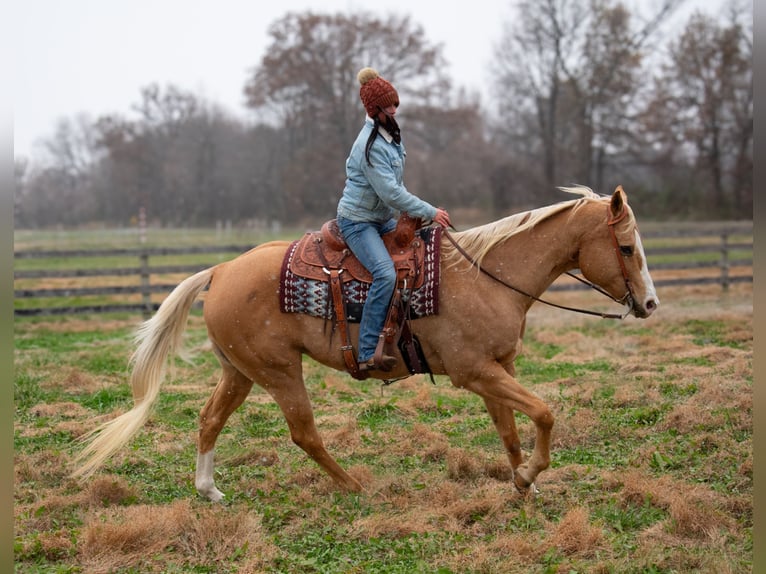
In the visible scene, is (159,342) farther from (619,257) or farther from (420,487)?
(619,257)

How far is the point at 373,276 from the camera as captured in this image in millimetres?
5090

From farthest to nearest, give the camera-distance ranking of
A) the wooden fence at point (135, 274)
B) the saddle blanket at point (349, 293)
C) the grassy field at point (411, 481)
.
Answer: the wooden fence at point (135, 274), the saddle blanket at point (349, 293), the grassy field at point (411, 481)

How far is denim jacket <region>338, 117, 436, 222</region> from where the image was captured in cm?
501

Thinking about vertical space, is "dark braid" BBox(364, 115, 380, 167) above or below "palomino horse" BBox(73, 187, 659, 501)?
above

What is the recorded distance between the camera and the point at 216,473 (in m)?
5.89

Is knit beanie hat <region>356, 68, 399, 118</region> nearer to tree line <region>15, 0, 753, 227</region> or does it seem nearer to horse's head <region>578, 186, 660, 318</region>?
horse's head <region>578, 186, 660, 318</region>

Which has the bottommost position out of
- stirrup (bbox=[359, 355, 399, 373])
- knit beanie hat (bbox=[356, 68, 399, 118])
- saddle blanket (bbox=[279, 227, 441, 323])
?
stirrup (bbox=[359, 355, 399, 373])

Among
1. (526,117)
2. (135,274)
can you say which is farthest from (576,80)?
(135,274)

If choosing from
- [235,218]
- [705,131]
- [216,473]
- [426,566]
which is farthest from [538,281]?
[235,218]

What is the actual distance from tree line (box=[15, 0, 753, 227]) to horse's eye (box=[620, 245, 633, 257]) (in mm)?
30353

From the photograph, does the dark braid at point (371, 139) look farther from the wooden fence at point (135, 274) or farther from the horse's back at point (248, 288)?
the wooden fence at point (135, 274)

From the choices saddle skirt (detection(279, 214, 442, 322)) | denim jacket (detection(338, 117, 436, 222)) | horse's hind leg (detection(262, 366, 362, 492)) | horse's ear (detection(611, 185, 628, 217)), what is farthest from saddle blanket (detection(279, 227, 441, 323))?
horse's ear (detection(611, 185, 628, 217))

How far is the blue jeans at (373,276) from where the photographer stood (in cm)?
504

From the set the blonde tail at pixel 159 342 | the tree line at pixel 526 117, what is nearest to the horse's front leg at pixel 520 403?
the blonde tail at pixel 159 342
